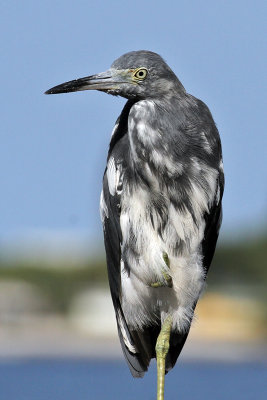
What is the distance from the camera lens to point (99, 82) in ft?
16.1

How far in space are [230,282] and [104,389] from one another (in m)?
17.4

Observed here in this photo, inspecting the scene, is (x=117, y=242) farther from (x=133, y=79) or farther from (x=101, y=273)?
(x=101, y=273)

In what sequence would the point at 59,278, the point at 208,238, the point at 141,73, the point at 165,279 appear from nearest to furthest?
the point at 141,73
the point at 165,279
the point at 208,238
the point at 59,278

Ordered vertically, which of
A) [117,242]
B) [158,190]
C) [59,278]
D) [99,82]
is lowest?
[117,242]

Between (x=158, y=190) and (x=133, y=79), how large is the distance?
1.89 feet

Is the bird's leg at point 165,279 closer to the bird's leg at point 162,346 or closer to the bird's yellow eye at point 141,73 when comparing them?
the bird's leg at point 162,346

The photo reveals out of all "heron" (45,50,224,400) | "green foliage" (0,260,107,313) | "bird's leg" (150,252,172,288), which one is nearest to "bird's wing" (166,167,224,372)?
"heron" (45,50,224,400)

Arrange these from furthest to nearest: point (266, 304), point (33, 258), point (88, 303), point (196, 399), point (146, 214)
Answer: point (33, 258) → point (88, 303) → point (266, 304) → point (196, 399) → point (146, 214)

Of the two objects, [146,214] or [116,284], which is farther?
[116,284]

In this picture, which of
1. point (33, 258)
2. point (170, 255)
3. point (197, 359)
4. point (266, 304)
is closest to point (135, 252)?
point (170, 255)

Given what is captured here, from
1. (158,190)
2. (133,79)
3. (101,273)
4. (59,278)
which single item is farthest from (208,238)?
(59,278)

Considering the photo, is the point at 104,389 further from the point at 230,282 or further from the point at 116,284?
the point at 230,282

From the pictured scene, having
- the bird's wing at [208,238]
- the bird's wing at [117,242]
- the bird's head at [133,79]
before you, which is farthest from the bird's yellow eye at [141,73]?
the bird's wing at [208,238]

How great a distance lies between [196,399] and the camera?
14.1 metres
